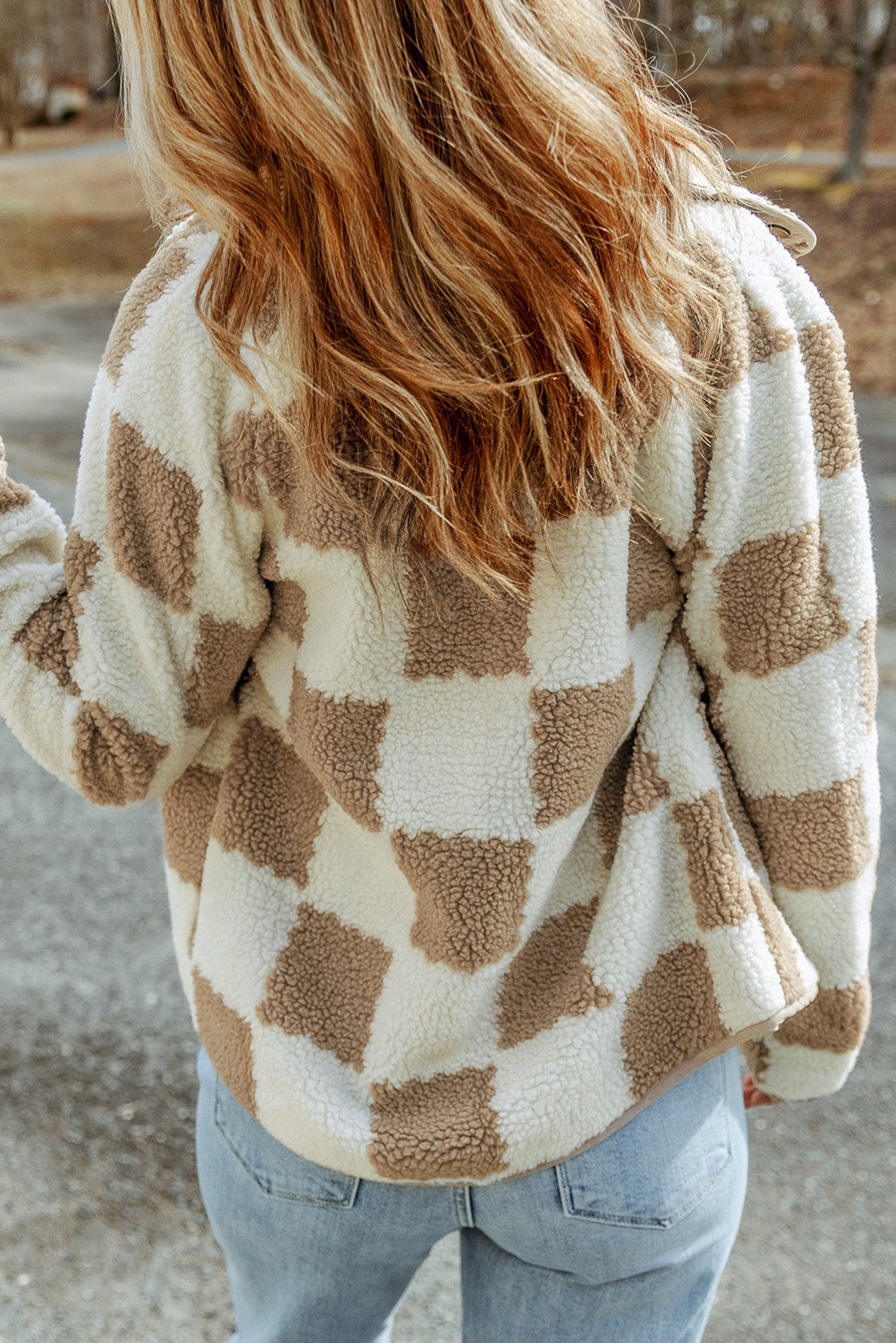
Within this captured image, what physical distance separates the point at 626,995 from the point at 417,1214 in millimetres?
264

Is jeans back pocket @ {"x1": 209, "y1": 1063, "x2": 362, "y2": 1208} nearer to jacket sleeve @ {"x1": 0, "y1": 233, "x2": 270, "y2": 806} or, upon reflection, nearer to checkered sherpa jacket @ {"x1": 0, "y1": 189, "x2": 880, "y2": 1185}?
checkered sherpa jacket @ {"x1": 0, "y1": 189, "x2": 880, "y2": 1185}

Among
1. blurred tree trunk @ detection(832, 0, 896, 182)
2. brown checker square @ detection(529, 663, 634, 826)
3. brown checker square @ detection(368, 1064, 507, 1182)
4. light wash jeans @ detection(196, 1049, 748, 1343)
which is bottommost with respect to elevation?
blurred tree trunk @ detection(832, 0, 896, 182)

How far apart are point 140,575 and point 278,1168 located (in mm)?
510

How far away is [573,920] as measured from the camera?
102 centimetres

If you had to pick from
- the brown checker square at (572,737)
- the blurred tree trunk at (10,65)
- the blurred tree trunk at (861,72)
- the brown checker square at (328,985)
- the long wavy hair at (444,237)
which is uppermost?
the long wavy hair at (444,237)

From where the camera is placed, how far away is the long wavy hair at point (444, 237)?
763mm

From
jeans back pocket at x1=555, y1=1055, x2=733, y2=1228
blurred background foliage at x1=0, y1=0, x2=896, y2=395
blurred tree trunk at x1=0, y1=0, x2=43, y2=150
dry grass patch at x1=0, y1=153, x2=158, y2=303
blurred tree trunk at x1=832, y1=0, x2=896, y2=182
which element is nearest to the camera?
jeans back pocket at x1=555, y1=1055, x2=733, y2=1228

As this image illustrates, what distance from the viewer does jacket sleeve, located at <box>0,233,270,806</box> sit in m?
0.89

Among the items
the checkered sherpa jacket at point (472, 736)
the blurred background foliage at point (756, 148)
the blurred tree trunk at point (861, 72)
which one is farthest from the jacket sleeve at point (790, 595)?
the blurred tree trunk at point (861, 72)

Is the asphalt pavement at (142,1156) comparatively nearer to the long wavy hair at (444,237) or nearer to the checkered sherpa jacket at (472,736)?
the checkered sherpa jacket at (472,736)

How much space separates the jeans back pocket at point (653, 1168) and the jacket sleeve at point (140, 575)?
471 millimetres

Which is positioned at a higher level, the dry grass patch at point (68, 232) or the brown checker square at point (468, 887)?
the brown checker square at point (468, 887)

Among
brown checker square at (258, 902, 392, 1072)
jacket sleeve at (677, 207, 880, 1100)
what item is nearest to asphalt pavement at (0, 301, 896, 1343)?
brown checker square at (258, 902, 392, 1072)

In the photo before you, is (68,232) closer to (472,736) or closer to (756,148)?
(756,148)
